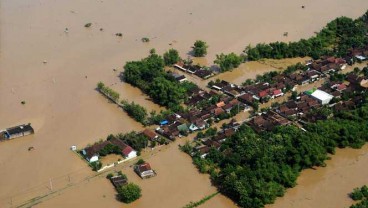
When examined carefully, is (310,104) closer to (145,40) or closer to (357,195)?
(357,195)

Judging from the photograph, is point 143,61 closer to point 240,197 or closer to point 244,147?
point 244,147

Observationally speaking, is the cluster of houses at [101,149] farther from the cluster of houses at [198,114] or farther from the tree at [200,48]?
the tree at [200,48]

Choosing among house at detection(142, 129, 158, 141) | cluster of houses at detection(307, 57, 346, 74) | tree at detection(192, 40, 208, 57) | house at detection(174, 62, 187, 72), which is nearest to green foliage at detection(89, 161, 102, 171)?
house at detection(142, 129, 158, 141)

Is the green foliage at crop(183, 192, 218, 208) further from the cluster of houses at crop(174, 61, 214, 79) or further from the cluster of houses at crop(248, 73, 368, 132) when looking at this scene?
the cluster of houses at crop(174, 61, 214, 79)

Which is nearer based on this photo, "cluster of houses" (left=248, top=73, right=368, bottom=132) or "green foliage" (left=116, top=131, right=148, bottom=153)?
"green foliage" (left=116, top=131, right=148, bottom=153)

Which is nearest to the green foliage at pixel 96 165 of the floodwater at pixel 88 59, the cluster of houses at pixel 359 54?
the floodwater at pixel 88 59

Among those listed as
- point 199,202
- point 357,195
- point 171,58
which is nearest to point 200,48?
point 171,58
